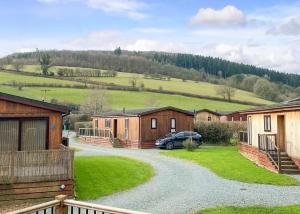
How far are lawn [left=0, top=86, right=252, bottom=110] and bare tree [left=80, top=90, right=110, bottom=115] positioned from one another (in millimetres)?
2759

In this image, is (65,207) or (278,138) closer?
(65,207)

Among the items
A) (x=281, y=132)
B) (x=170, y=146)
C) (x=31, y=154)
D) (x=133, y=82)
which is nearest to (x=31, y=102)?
(x=31, y=154)

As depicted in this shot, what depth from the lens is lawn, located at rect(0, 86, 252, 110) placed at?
3095 inches

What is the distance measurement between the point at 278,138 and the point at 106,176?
1114cm

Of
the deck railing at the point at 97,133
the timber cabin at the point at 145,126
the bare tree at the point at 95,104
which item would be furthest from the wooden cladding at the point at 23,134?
the bare tree at the point at 95,104

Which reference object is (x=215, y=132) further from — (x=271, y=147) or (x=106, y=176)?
(x=106, y=176)

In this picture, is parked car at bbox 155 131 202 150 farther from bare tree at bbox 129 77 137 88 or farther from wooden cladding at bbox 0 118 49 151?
bare tree at bbox 129 77 137 88

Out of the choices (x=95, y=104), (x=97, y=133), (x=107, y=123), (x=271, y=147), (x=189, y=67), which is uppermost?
(x=189, y=67)

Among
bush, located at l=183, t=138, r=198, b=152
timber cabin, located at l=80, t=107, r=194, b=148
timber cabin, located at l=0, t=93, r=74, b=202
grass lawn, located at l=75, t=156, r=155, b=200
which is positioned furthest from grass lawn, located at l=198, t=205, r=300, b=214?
timber cabin, located at l=80, t=107, r=194, b=148

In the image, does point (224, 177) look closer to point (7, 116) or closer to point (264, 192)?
point (264, 192)

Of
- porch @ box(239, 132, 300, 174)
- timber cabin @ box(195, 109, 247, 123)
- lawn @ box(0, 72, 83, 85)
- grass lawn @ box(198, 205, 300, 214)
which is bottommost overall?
grass lawn @ box(198, 205, 300, 214)

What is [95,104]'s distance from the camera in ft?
241

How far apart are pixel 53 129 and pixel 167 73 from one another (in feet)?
346

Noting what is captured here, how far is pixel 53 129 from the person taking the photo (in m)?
19.6
